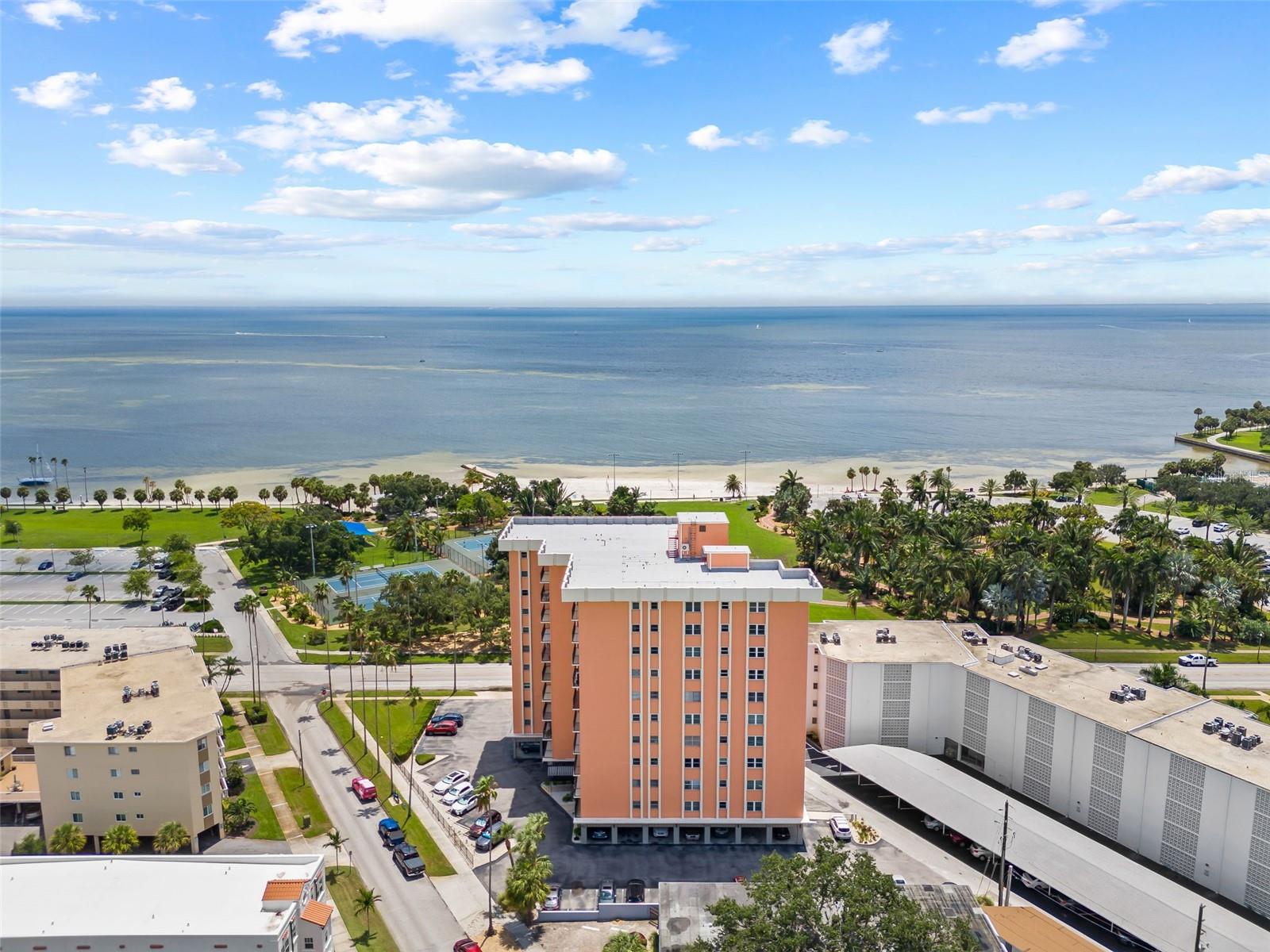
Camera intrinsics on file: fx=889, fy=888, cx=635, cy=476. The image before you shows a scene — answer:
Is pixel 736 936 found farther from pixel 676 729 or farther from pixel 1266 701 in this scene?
pixel 1266 701

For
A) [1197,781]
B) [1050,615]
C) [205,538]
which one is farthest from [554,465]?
[1197,781]

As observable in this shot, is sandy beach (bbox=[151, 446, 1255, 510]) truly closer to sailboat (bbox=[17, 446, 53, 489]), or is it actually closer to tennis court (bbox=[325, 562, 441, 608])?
sailboat (bbox=[17, 446, 53, 489])

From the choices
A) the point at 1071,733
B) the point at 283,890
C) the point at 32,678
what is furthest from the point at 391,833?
the point at 1071,733

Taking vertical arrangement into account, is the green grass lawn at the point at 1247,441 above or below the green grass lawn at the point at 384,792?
above

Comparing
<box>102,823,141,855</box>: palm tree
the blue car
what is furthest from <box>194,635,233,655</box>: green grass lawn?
the blue car

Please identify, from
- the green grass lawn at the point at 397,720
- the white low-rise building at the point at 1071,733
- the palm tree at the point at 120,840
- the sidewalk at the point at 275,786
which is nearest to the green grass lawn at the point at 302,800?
the sidewalk at the point at 275,786

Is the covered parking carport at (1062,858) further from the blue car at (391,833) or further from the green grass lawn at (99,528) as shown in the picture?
the green grass lawn at (99,528)
